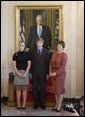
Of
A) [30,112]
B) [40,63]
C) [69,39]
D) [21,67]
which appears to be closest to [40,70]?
[40,63]

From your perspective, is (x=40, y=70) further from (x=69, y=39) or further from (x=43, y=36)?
(x=69, y=39)

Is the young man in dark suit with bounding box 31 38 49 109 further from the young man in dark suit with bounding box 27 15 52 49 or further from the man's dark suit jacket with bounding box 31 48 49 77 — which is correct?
the young man in dark suit with bounding box 27 15 52 49

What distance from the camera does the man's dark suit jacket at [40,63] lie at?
19.6 feet

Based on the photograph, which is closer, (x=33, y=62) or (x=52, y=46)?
(x=33, y=62)

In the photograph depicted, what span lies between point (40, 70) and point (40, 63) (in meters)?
0.13

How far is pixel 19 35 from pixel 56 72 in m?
1.31

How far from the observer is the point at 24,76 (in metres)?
5.98

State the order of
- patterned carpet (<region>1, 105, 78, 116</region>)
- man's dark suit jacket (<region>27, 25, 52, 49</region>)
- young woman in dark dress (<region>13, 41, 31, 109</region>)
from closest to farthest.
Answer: patterned carpet (<region>1, 105, 78, 116</region>)
young woman in dark dress (<region>13, 41, 31, 109</region>)
man's dark suit jacket (<region>27, 25, 52, 49</region>)

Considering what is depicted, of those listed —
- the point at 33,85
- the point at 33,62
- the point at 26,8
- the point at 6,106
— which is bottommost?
the point at 6,106

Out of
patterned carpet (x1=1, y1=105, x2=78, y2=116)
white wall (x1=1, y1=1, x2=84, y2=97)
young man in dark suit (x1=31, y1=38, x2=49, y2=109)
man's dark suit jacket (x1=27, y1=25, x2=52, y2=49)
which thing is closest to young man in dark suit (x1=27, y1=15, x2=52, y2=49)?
man's dark suit jacket (x1=27, y1=25, x2=52, y2=49)

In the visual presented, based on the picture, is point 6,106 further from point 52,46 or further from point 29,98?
point 52,46

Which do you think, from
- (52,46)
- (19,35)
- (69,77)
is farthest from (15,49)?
(69,77)

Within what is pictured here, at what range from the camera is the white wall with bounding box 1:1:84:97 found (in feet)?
21.8

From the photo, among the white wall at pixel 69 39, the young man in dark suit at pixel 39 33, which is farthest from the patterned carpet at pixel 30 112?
the young man in dark suit at pixel 39 33
